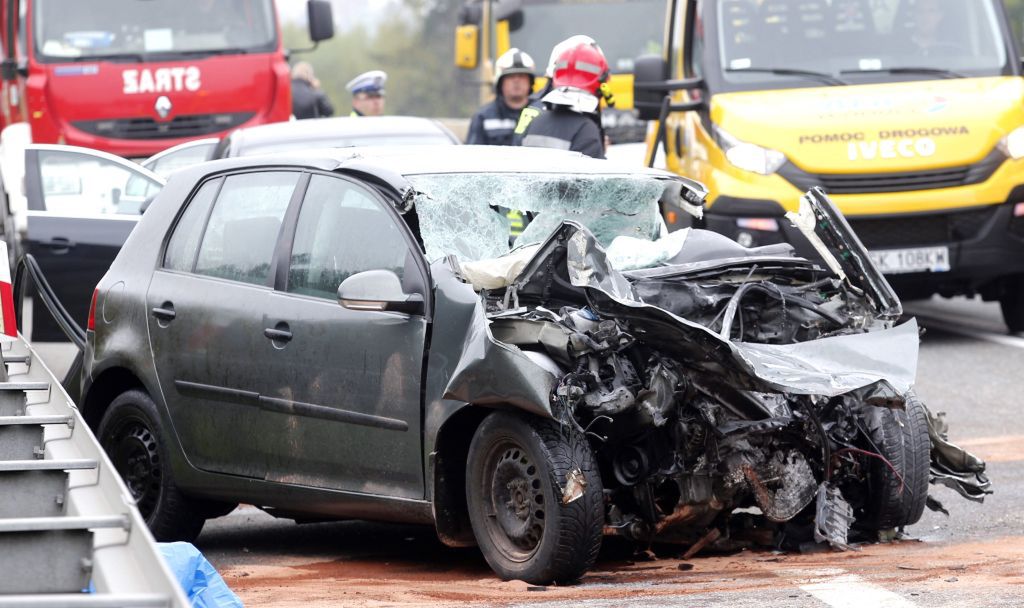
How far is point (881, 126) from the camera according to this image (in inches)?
469

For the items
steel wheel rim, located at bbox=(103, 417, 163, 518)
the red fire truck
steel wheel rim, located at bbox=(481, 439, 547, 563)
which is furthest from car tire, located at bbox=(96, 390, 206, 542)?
the red fire truck

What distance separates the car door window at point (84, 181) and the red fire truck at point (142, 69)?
17.7 ft

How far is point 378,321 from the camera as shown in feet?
21.1

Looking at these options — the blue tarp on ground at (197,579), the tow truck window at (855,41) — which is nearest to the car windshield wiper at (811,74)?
the tow truck window at (855,41)

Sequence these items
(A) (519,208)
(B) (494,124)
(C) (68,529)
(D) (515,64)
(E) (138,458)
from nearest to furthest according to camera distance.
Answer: (C) (68,529) → (A) (519,208) → (E) (138,458) → (D) (515,64) → (B) (494,124)

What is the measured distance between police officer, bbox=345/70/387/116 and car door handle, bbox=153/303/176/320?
8349 mm

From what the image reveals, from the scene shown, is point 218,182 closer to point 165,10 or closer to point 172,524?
point 172,524

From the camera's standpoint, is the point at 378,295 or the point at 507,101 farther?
the point at 507,101

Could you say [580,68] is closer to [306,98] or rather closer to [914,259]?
[914,259]

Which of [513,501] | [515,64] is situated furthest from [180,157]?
[513,501]

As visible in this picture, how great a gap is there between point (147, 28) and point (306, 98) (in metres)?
2.68

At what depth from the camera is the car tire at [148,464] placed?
7.45 meters

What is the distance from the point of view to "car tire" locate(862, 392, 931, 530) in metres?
6.57

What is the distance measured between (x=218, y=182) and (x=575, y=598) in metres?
2.70
